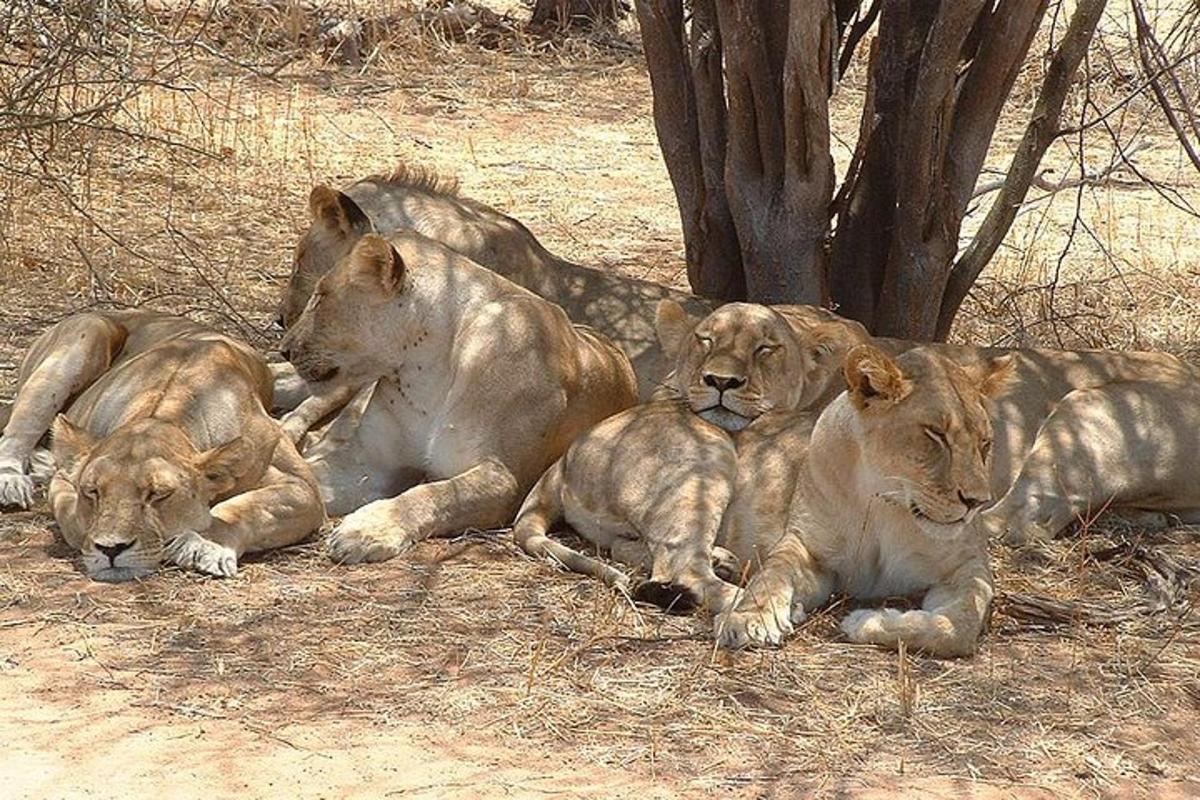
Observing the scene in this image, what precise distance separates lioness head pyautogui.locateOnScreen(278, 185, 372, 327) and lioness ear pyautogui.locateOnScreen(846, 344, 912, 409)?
8.21ft

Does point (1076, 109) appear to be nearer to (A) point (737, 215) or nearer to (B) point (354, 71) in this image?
(B) point (354, 71)

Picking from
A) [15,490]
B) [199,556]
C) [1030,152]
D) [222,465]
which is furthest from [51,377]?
[1030,152]

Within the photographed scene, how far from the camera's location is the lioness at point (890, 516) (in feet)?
17.7

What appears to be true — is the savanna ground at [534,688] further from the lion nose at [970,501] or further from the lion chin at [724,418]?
the lion chin at [724,418]

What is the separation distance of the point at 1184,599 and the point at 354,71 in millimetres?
9549

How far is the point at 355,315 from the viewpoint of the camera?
6730 millimetres

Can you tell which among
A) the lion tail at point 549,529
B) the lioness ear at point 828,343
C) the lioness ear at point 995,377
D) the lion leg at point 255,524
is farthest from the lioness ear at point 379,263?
the lioness ear at point 995,377

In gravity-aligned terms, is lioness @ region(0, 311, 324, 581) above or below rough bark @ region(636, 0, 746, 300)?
below

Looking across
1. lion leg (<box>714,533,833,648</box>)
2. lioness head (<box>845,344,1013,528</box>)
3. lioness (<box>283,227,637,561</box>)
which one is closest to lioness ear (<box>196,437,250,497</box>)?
lioness (<box>283,227,637,561</box>)

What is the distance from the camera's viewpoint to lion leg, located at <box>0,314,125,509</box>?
680 cm

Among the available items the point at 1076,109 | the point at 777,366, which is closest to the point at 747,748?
the point at 777,366

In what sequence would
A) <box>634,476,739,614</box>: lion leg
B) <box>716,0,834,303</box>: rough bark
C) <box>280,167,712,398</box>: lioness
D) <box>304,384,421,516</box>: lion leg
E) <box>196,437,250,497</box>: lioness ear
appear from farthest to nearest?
<box>280,167,712,398</box>: lioness, <box>716,0,834,303</box>: rough bark, <box>304,384,421,516</box>: lion leg, <box>196,437,250,497</box>: lioness ear, <box>634,476,739,614</box>: lion leg

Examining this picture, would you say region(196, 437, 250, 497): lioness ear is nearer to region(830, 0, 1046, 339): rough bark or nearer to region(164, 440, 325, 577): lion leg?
region(164, 440, 325, 577): lion leg

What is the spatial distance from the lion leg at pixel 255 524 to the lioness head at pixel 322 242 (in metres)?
1.11
